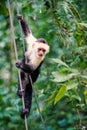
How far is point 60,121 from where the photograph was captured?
455cm

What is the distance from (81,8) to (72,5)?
99 centimetres

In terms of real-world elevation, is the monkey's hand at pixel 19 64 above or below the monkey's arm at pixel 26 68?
above

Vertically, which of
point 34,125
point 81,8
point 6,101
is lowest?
point 34,125

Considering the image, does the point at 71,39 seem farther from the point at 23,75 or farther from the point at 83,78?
the point at 83,78

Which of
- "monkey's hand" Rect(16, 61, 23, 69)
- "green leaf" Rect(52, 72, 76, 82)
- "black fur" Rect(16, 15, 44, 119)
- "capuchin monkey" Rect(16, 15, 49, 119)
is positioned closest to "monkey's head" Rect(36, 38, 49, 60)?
"capuchin monkey" Rect(16, 15, 49, 119)

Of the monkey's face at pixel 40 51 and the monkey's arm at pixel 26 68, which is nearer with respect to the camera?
the monkey's arm at pixel 26 68

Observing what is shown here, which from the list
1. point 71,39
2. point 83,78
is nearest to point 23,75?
point 71,39

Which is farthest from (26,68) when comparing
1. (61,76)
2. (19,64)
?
(61,76)

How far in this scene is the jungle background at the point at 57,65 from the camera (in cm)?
228

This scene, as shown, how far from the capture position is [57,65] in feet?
9.74

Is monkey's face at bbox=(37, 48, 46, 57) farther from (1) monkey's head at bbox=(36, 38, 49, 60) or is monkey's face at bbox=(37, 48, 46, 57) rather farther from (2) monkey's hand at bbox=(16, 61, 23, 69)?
(2) monkey's hand at bbox=(16, 61, 23, 69)

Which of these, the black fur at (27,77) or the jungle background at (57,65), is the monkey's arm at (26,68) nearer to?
the black fur at (27,77)

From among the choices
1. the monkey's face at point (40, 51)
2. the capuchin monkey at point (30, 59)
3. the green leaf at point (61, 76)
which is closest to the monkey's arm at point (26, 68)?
the capuchin monkey at point (30, 59)

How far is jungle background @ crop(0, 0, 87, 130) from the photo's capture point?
7.47 feet
